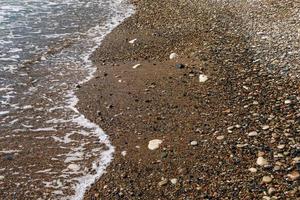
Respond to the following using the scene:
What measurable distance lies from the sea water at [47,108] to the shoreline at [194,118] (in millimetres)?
430

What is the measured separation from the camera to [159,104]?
35.0ft

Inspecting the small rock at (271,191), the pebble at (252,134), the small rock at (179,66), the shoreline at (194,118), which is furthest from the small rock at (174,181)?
the small rock at (179,66)

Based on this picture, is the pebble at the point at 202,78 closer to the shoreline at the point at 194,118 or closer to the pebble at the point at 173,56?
the shoreline at the point at 194,118

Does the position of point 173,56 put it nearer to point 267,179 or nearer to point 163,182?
point 163,182

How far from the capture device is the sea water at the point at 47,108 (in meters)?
7.95

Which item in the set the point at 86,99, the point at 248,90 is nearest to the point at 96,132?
the point at 86,99

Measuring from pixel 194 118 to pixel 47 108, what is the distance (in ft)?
12.3

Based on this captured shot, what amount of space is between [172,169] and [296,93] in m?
4.11

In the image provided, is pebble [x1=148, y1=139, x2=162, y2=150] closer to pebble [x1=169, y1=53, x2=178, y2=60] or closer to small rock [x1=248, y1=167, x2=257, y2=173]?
small rock [x1=248, y1=167, x2=257, y2=173]

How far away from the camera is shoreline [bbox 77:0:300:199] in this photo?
24.2 feet

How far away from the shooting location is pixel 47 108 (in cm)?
1091

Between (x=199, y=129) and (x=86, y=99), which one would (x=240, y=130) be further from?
(x=86, y=99)

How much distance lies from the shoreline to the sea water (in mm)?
430

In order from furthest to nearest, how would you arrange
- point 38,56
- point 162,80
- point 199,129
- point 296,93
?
point 38,56
point 162,80
point 296,93
point 199,129
